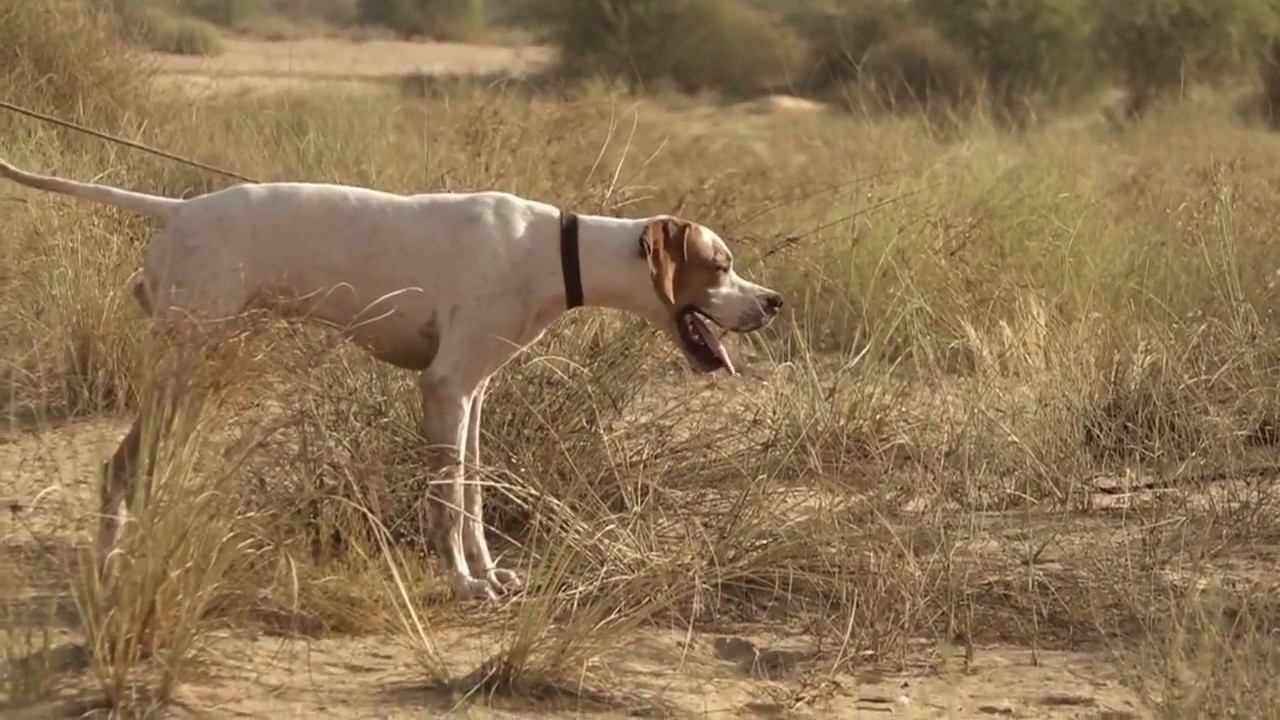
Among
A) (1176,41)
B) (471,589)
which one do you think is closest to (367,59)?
(1176,41)

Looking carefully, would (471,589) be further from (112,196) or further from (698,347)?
(112,196)

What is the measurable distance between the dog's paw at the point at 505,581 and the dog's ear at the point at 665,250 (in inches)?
34.5

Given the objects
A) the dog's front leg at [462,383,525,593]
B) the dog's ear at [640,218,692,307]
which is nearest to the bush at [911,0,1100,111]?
the dog's ear at [640,218,692,307]

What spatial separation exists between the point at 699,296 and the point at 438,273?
2.44 ft

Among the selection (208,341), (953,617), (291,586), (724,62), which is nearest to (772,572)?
(953,617)

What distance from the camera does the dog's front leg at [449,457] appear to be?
5512 millimetres

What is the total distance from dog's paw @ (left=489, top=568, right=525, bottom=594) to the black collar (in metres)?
0.77

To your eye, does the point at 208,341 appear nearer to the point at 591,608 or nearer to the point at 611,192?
the point at 591,608

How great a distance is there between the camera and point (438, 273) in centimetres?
562

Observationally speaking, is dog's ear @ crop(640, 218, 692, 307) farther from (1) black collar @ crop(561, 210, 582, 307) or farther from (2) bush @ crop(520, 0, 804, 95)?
(2) bush @ crop(520, 0, 804, 95)

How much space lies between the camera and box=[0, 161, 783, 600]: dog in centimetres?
548

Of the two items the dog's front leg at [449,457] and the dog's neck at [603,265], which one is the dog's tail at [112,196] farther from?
the dog's neck at [603,265]

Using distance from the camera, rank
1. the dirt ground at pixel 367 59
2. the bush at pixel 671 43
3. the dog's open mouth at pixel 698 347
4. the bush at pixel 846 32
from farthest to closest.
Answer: the bush at pixel 671 43 → the dirt ground at pixel 367 59 → the bush at pixel 846 32 → the dog's open mouth at pixel 698 347

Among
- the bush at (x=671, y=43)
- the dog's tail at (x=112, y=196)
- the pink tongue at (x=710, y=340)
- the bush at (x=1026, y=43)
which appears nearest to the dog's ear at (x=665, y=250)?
the pink tongue at (x=710, y=340)
